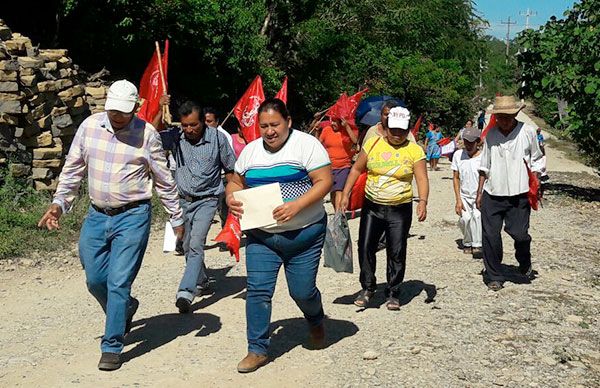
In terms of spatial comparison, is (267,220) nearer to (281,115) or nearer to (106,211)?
(281,115)

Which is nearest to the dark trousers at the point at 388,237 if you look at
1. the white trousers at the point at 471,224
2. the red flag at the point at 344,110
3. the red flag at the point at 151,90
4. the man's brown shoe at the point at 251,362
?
the man's brown shoe at the point at 251,362

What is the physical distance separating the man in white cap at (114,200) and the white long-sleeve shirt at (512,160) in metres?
3.51

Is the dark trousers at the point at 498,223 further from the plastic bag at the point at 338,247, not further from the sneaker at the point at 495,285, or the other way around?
the plastic bag at the point at 338,247

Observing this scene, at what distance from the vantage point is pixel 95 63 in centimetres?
1788

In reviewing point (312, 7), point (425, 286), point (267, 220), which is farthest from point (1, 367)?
point (312, 7)

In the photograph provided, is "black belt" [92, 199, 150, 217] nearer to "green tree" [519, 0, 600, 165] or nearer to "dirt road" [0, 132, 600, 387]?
"dirt road" [0, 132, 600, 387]

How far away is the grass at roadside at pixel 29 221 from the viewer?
984 centimetres

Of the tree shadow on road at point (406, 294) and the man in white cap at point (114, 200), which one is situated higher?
the man in white cap at point (114, 200)

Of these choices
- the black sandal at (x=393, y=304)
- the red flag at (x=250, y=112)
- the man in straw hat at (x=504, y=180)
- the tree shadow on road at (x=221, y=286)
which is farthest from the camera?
the red flag at (x=250, y=112)

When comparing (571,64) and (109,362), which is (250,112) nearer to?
(109,362)

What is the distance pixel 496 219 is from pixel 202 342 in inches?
129

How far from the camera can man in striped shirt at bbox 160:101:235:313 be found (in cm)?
754

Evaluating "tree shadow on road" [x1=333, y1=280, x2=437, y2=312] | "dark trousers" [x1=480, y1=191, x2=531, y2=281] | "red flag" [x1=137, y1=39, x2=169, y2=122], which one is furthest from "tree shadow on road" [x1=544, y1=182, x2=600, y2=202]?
"red flag" [x1=137, y1=39, x2=169, y2=122]

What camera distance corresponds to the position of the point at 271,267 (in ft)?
19.1
